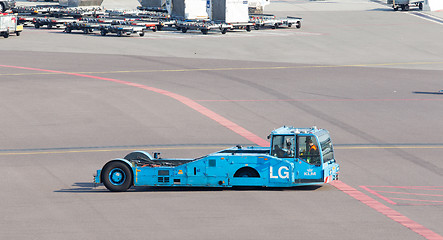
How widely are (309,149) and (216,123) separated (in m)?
13.0

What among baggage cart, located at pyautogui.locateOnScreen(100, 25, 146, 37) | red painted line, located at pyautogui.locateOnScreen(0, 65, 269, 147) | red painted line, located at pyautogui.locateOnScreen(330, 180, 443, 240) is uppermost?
red painted line, located at pyautogui.locateOnScreen(330, 180, 443, 240)

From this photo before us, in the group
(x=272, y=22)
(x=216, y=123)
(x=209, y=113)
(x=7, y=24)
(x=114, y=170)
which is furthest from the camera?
(x=272, y=22)

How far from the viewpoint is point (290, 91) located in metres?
48.3

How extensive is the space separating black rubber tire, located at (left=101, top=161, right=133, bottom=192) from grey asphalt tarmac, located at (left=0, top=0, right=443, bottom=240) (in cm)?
39

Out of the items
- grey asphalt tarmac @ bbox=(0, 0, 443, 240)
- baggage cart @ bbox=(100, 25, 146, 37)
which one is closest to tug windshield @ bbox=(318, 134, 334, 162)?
grey asphalt tarmac @ bbox=(0, 0, 443, 240)

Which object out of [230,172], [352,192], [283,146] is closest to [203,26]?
[283,146]

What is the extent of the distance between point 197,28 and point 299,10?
104 ft

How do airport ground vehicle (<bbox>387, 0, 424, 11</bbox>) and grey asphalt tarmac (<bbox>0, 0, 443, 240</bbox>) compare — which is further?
airport ground vehicle (<bbox>387, 0, 424, 11</bbox>)

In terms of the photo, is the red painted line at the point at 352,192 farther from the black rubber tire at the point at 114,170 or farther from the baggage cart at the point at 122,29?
the baggage cart at the point at 122,29

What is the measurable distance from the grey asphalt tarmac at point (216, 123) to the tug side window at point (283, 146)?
1.23 meters

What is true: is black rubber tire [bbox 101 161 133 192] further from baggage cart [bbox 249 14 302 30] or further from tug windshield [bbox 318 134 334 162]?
baggage cart [bbox 249 14 302 30]

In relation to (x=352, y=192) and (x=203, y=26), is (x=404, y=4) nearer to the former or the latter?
(x=203, y=26)

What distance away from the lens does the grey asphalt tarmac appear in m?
22.0

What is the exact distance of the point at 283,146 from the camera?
86.4 ft
